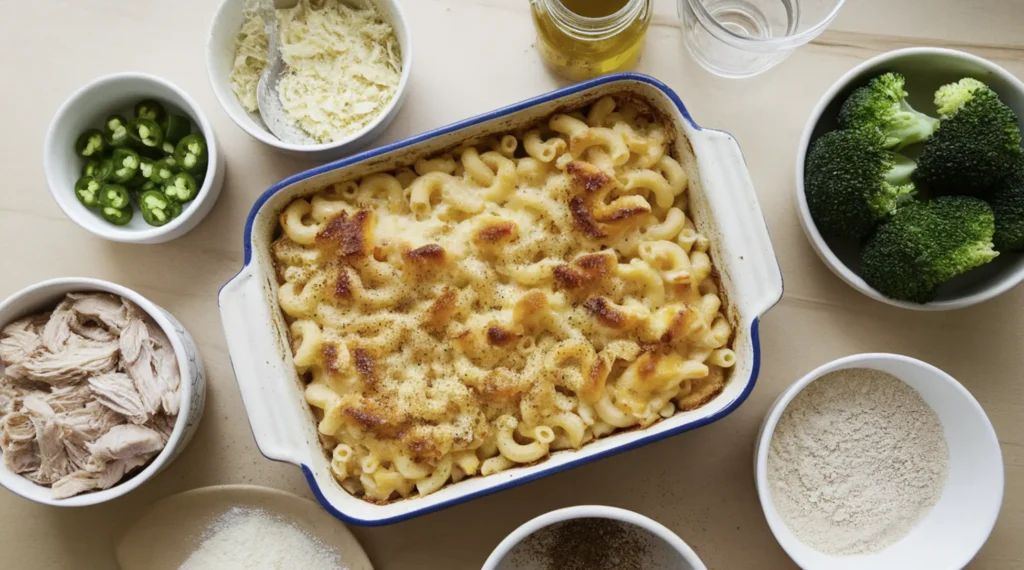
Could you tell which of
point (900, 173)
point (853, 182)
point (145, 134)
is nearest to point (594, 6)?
point (853, 182)

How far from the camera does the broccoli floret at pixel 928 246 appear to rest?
180 centimetres

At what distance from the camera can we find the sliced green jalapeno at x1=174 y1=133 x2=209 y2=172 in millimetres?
1962

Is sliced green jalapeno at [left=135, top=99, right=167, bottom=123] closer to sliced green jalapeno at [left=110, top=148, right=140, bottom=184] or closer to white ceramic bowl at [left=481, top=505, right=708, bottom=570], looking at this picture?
sliced green jalapeno at [left=110, top=148, right=140, bottom=184]

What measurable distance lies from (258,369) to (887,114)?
1.63 metres

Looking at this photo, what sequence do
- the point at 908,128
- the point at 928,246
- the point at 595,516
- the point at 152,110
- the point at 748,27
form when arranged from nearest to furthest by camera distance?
the point at 595,516 → the point at 928,246 → the point at 908,128 → the point at 152,110 → the point at 748,27

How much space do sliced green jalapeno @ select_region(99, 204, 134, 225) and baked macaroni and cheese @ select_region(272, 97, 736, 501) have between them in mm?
464

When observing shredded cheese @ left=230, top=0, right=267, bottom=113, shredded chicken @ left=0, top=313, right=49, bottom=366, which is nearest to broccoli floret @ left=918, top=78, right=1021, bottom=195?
shredded cheese @ left=230, top=0, right=267, bottom=113

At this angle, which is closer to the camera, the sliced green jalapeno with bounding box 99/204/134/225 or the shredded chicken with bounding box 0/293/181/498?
the shredded chicken with bounding box 0/293/181/498

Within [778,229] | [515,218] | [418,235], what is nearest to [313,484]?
[418,235]

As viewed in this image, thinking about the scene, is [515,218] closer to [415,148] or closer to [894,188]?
[415,148]

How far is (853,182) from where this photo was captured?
1837 millimetres

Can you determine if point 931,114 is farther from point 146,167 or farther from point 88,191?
point 88,191

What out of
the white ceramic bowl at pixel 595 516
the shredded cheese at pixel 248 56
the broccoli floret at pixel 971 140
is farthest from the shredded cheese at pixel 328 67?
the broccoli floret at pixel 971 140

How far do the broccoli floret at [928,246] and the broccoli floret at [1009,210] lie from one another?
45 mm
